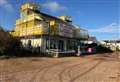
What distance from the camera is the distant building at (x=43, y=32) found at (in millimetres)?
29375

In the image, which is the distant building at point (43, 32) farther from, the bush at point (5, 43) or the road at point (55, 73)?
the road at point (55, 73)

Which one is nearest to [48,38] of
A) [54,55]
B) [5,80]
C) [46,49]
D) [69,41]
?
[46,49]

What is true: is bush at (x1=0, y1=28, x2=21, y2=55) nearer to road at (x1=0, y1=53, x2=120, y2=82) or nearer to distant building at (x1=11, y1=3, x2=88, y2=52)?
distant building at (x1=11, y1=3, x2=88, y2=52)

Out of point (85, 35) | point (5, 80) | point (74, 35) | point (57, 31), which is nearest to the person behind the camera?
point (5, 80)

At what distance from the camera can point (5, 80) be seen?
408 inches

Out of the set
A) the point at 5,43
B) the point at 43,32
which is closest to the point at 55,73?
the point at 5,43

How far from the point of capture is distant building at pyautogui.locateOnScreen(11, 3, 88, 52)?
29.4m

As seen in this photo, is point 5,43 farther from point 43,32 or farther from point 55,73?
point 55,73

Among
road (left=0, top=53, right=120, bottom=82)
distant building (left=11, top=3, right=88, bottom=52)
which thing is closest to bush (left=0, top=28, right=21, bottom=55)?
distant building (left=11, top=3, right=88, bottom=52)

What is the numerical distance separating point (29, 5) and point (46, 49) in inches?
467

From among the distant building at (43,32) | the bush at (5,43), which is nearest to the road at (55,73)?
the bush at (5,43)

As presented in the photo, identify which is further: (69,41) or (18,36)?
(69,41)

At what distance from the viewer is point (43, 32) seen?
28406 mm

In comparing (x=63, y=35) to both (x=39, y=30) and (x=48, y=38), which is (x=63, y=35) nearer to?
(x=48, y=38)
